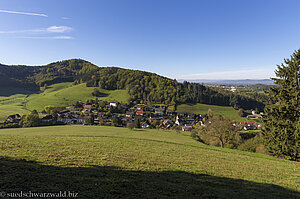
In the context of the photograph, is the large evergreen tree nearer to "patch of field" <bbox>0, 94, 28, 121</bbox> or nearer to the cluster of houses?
the cluster of houses

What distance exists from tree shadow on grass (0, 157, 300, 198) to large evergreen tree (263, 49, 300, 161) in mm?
12355

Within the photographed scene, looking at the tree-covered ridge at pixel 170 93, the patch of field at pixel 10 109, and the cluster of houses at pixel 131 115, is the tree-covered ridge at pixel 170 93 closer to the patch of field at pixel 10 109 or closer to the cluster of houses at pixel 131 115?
the cluster of houses at pixel 131 115

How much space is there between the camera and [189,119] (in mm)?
108938

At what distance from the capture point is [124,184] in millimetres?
8250

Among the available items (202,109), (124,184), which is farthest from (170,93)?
(124,184)

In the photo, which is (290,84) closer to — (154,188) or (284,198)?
(284,198)

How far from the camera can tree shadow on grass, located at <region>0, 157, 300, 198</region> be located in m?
7.04

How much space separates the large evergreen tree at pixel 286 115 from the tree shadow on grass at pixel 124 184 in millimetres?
12355

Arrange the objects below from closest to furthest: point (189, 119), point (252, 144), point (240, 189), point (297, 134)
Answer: point (240, 189) < point (297, 134) < point (252, 144) < point (189, 119)

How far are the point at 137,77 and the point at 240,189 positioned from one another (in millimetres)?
185274

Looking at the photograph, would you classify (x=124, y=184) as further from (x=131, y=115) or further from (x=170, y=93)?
(x=170, y=93)

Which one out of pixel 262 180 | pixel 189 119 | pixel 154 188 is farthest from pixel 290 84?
pixel 189 119

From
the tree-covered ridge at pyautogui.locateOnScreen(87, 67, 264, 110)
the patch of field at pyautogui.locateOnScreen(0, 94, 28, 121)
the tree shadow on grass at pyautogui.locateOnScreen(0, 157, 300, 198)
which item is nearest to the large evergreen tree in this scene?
the tree shadow on grass at pyautogui.locateOnScreen(0, 157, 300, 198)

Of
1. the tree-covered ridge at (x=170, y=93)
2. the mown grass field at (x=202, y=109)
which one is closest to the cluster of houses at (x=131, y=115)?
the mown grass field at (x=202, y=109)
